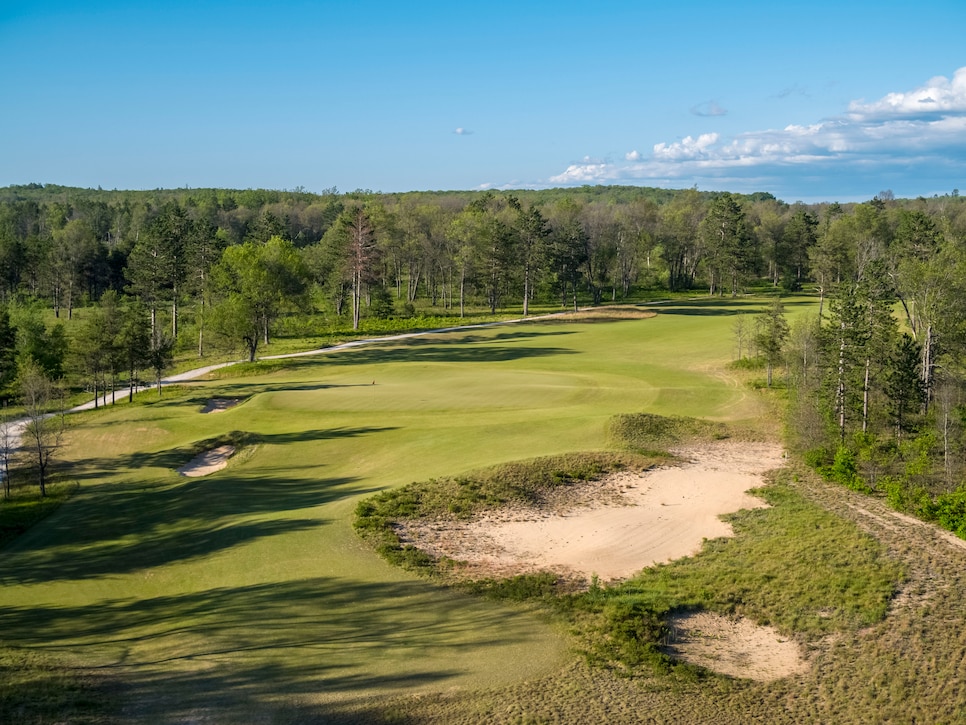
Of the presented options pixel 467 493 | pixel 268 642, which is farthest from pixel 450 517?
pixel 268 642

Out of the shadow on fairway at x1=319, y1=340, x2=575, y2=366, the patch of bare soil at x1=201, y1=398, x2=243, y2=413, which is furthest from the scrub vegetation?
the patch of bare soil at x1=201, y1=398, x2=243, y2=413

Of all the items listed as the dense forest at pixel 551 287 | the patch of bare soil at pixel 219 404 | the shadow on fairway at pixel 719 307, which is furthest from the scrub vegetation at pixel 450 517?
the shadow on fairway at pixel 719 307

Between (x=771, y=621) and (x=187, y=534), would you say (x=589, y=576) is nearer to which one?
(x=771, y=621)

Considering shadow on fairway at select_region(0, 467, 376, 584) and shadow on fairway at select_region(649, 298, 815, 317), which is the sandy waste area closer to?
shadow on fairway at select_region(0, 467, 376, 584)

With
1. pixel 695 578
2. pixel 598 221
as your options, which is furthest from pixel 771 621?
pixel 598 221

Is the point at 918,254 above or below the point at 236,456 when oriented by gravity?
above

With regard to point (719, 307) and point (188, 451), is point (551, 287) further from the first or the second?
point (188, 451)
